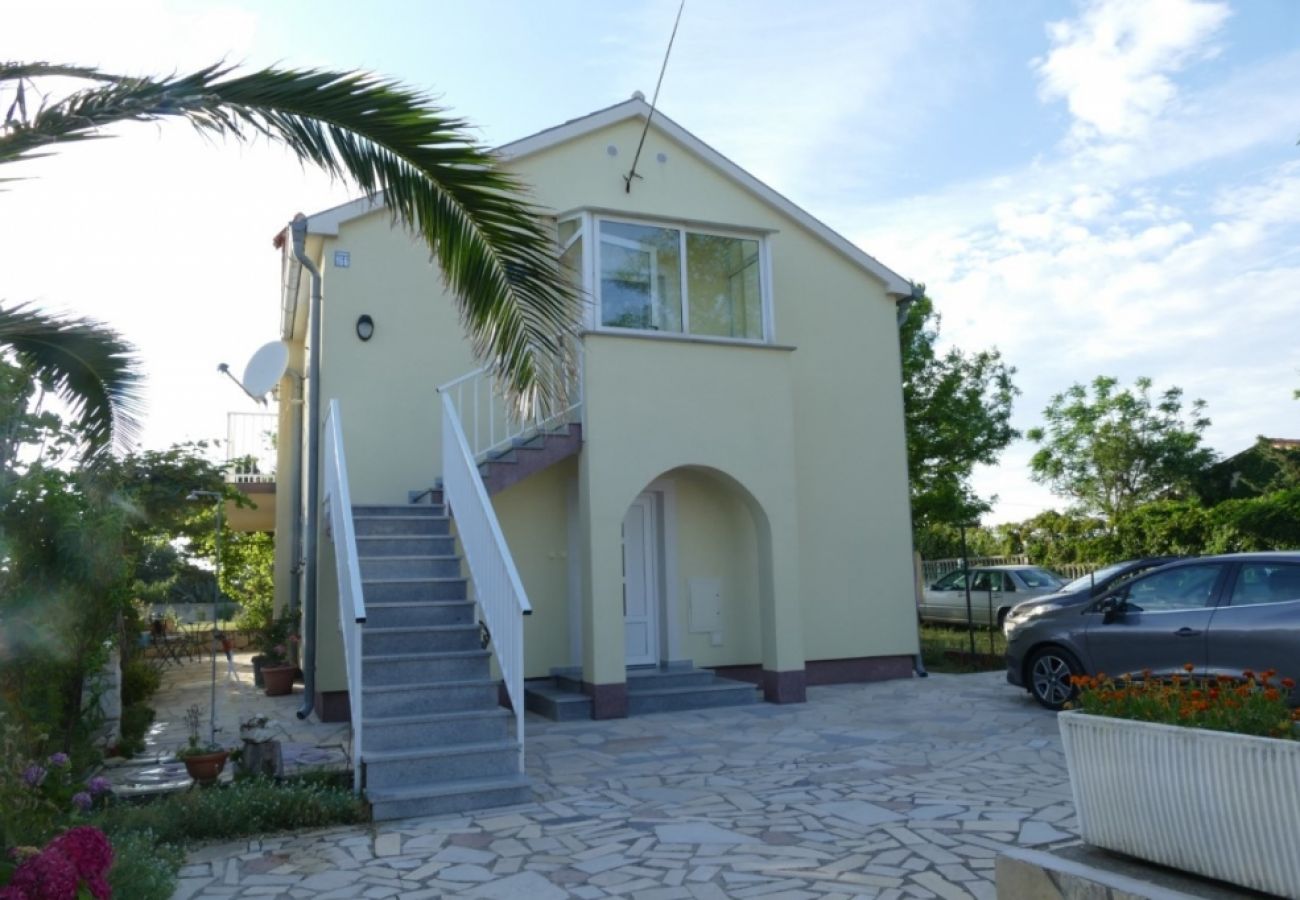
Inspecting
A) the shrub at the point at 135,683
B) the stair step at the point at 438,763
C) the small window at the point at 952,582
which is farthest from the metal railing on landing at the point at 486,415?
the small window at the point at 952,582

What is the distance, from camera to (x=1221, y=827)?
11.0ft

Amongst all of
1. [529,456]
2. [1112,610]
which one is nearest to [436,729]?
[529,456]

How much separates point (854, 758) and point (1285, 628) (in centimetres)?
344

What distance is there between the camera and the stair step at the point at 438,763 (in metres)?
6.21

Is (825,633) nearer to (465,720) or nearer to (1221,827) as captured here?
(465,720)

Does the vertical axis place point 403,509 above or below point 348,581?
above

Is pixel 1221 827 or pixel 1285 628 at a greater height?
pixel 1285 628

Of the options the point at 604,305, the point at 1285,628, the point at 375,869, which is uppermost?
the point at 604,305

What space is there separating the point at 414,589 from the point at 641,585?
11.7 ft

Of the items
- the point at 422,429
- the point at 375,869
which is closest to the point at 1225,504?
the point at 422,429

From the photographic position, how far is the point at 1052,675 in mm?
9383

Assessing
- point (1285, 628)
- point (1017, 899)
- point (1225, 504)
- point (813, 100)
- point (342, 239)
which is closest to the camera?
point (1017, 899)

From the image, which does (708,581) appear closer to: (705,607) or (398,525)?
(705,607)

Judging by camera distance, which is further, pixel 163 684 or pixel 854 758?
pixel 163 684
